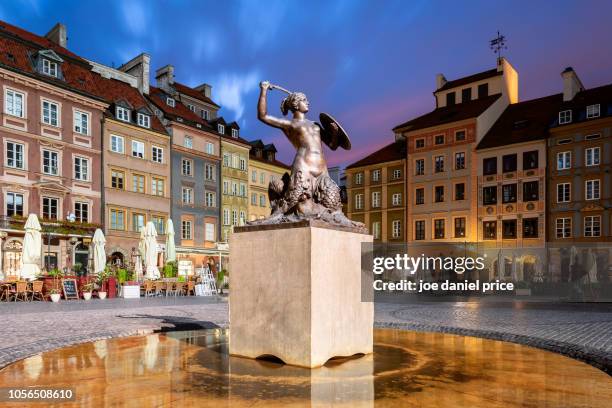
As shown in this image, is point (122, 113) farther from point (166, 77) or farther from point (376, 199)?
point (376, 199)

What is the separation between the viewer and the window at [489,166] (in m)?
42.6

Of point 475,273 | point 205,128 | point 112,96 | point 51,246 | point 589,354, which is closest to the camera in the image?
point 589,354

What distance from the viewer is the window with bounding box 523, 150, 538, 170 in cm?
4031

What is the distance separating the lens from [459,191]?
44562 millimetres

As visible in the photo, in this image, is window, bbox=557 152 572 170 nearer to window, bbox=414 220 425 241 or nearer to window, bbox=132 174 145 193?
window, bbox=414 220 425 241

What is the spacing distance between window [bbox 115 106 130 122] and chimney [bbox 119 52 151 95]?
627 centimetres

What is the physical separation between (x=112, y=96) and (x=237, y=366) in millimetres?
37680

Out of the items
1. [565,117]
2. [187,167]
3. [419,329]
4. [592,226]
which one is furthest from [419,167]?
[419,329]

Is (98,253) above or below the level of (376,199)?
below

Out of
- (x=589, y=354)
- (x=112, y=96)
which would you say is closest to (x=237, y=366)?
(x=589, y=354)

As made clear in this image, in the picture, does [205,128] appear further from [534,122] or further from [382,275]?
[534,122]

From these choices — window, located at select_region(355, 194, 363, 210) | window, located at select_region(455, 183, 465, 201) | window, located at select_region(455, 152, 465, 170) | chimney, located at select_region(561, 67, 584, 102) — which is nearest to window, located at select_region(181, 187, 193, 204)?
window, located at select_region(355, 194, 363, 210)

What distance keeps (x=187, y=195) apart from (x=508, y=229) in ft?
87.2

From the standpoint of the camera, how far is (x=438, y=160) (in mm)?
46031
